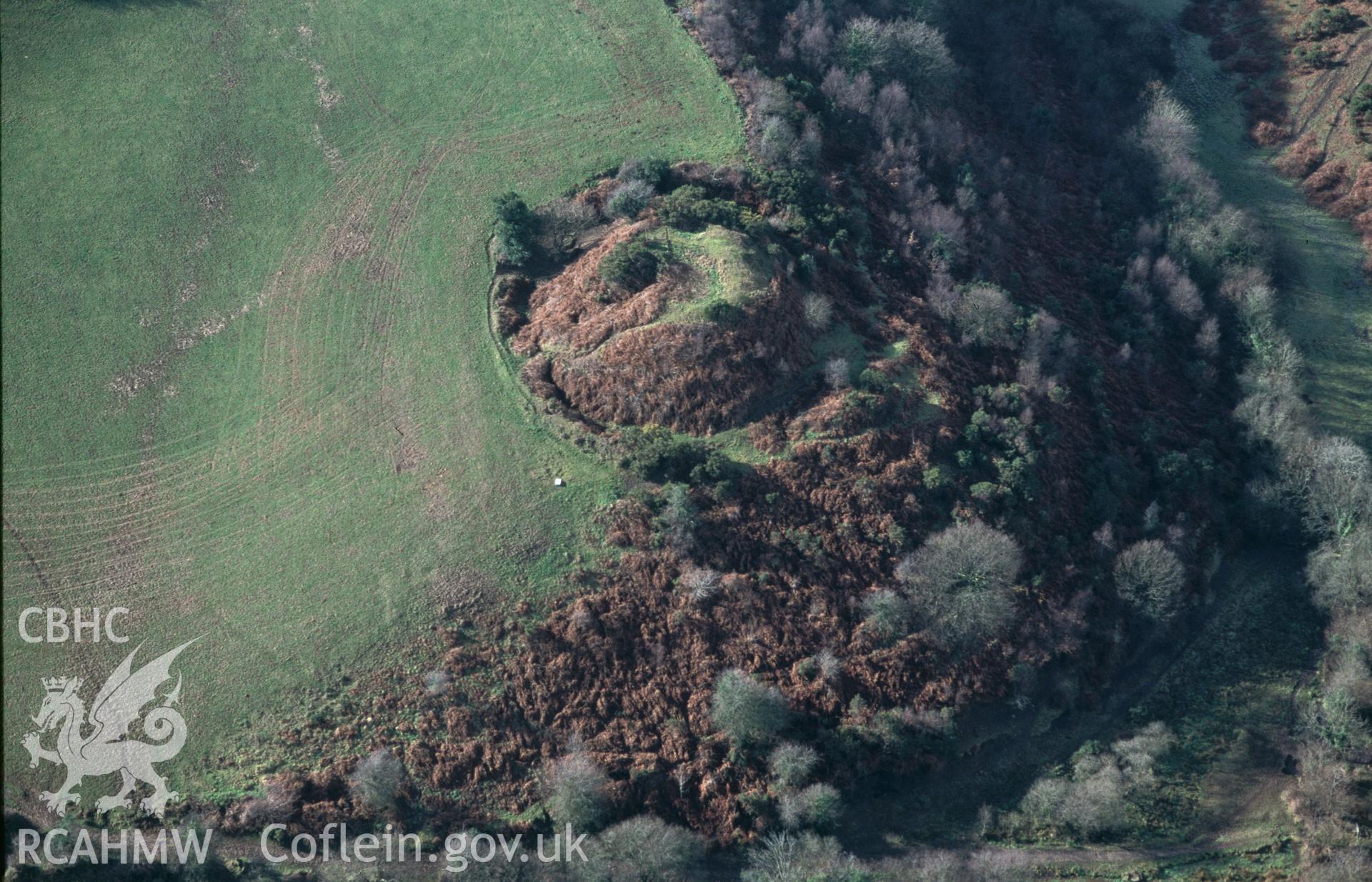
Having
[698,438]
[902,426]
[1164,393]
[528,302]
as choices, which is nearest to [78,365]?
[528,302]

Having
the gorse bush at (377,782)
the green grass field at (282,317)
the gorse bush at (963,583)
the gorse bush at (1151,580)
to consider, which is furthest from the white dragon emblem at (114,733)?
the gorse bush at (1151,580)

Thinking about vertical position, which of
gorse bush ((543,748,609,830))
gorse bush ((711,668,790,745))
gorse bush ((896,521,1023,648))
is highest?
gorse bush ((896,521,1023,648))

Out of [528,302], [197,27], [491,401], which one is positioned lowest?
[491,401]

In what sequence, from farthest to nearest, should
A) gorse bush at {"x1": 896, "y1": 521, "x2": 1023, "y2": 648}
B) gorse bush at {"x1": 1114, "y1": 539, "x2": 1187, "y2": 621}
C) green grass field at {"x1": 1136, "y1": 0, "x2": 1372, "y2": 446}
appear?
green grass field at {"x1": 1136, "y1": 0, "x2": 1372, "y2": 446}
gorse bush at {"x1": 1114, "y1": 539, "x2": 1187, "y2": 621}
gorse bush at {"x1": 896, "y1": 521, "x2": 1023, "y2": 648}

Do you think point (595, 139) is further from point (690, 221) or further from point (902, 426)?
point (902, 426)

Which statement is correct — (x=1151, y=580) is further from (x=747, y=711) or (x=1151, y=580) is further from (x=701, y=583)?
(x=701, y=583)

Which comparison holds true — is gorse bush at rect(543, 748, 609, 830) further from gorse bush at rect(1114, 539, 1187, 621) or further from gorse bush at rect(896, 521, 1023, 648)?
gorse bush at rect(1114, 539, 1187, 621)

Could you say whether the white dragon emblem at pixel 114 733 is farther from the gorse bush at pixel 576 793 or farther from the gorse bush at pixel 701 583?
the gorse bush at pixel 701 583

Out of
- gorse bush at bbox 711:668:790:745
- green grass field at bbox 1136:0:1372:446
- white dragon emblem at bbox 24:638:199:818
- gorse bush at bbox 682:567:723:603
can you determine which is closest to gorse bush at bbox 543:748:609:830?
gorse bush at bbox 711:668:790:745
